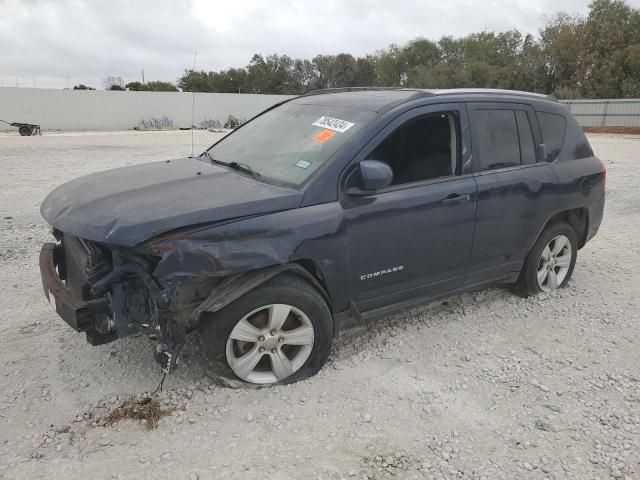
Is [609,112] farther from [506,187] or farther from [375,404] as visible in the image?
[375,404]

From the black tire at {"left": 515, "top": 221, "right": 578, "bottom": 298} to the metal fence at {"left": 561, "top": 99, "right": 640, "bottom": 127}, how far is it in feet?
107

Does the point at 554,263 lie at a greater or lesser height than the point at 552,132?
lesser

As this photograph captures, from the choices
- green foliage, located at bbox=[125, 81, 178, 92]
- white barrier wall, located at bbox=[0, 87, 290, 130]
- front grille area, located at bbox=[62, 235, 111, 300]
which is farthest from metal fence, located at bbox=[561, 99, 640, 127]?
green foliage, located at bbox=[125, 81, 178, 92]

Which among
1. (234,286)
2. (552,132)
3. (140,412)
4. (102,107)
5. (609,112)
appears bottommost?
(140,412)

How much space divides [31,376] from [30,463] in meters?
0.87

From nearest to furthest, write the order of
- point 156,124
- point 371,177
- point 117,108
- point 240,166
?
1. point 371,177
2. point 240,166
3. point 117,108
4. point 156,124

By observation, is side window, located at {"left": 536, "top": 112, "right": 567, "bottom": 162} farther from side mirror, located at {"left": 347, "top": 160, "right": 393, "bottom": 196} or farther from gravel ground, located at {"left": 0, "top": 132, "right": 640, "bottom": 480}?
side mirror, located at {"left": 347, "top": 160, "right": 393, "bottom": 196}

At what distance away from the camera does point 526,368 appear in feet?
11.9

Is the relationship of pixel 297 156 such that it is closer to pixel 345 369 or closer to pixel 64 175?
pixel 345 369

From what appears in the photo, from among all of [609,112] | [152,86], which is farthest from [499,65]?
[152,86]

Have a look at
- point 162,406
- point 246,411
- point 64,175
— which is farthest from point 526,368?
point 64,175

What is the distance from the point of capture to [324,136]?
3.61 meters

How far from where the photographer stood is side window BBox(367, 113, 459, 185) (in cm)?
363

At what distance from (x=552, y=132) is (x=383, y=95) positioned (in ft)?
5.65
